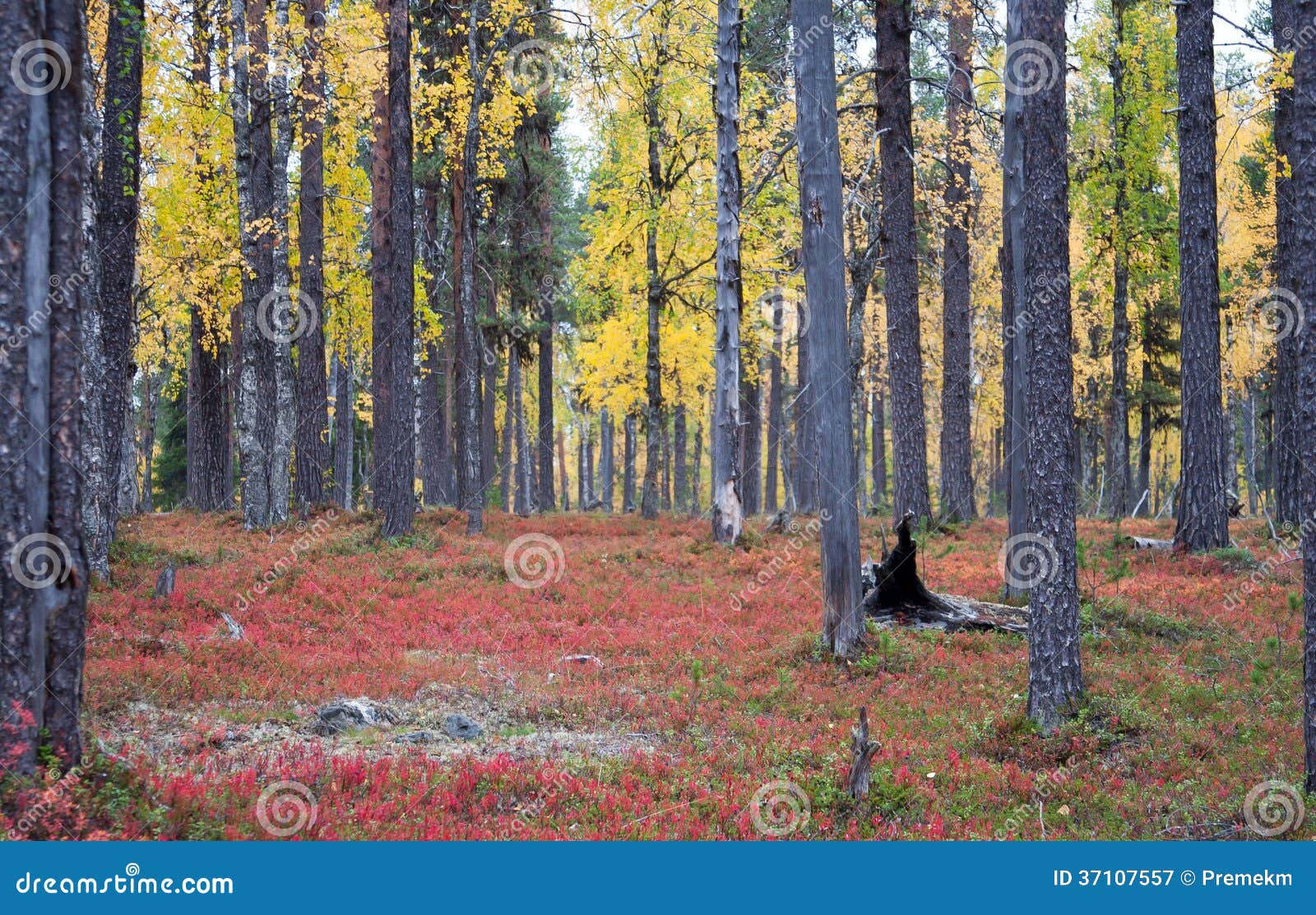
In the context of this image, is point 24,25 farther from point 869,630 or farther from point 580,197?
point 580,197

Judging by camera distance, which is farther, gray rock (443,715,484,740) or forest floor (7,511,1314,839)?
gray rock (443,715,484,740)

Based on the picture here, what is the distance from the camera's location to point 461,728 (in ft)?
27.7

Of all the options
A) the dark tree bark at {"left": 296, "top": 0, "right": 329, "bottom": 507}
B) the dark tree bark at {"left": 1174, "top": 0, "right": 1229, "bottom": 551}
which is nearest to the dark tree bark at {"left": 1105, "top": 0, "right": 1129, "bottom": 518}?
the dark tree bark at {"left": 1174, "top": 0, "right": 1229, "bottom": 551}

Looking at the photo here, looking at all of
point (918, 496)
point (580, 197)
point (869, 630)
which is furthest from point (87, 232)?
point (580, 197)

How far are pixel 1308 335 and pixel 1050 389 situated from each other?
2142mm

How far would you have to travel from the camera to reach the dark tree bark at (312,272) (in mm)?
19188

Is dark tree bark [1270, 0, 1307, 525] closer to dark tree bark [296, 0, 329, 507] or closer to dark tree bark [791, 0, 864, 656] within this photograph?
dark tree bark [791, 0, 864, 656]

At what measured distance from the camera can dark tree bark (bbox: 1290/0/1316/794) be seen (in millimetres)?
6348

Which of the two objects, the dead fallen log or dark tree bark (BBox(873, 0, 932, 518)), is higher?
dark tree bark (BBox(873, 0, 932, 518))

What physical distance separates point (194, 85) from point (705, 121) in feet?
39.0

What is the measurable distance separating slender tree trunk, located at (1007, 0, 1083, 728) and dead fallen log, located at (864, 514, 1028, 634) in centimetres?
371

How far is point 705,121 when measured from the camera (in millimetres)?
23984

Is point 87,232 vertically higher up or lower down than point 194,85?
lower down

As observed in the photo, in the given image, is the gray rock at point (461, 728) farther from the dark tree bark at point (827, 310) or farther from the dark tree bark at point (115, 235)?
the dark tree bark at point (115, 235)
